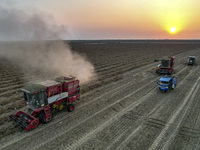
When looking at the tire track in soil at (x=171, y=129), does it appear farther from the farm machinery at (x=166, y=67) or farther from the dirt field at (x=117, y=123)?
the farm machinery at (x=166, y=67)

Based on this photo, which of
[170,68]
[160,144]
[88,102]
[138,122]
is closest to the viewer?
[160,144]

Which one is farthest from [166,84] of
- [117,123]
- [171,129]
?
[117,123]

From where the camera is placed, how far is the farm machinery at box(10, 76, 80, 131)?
932 cm

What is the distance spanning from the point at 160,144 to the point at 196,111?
5885 millimetres

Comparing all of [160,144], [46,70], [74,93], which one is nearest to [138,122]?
[160,144]

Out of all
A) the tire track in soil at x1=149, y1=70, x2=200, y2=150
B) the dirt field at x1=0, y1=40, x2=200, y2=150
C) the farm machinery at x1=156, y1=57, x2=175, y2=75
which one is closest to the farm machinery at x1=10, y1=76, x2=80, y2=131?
the dirt field at x1=0, y1=40, x2=200, y2=150

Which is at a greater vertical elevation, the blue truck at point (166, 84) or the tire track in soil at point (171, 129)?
the blue truck at point (166, 84)

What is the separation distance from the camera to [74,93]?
12.4 m

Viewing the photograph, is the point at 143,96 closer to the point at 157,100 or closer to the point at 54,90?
the point at 157,100

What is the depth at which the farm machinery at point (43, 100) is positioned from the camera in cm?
932

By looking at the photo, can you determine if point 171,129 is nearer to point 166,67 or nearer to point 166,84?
point 166,84

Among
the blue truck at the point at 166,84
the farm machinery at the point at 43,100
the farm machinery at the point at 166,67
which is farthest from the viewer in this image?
the farm machinery at the point at 166,67

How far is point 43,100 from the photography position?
9758 millimetres

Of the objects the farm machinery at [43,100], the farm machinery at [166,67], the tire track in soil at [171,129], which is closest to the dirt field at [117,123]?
the tire track in soil at [171,129]
